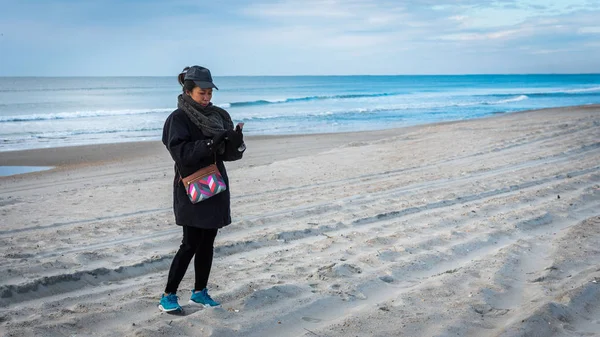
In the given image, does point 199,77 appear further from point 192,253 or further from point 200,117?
point 192,253

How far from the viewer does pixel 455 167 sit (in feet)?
31.4

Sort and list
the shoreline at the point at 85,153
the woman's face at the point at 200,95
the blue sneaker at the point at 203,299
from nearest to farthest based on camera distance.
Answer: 1. the woman's face at the point at 200,95
2. the blue sneaker at the point at 203,299
3. the shoreline at the point at 85,153

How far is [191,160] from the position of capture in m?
→ 3.41

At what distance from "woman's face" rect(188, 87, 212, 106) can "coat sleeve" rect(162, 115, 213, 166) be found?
166 mm

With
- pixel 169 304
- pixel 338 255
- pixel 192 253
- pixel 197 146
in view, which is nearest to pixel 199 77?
pixel 197 146

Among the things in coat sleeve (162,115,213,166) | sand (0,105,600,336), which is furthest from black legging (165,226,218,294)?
coat sleeve (162,115,213,166)

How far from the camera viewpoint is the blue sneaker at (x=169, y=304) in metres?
3.70

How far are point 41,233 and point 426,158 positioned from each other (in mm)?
7294

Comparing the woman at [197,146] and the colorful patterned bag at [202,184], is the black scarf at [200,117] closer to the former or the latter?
the woman at [197,146]

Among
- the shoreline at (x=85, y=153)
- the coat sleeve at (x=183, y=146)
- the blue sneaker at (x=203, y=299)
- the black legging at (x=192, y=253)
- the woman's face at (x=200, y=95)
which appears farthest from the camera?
the shoreline at (x=85, y=153)

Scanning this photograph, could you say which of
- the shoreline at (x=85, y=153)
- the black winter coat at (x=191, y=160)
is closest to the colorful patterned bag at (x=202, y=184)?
the black winter coat at (x=191, y=160)

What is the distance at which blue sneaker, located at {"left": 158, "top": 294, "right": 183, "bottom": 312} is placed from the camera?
3.70m

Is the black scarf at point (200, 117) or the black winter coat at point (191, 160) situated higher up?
the black scarf at point (200, 117)

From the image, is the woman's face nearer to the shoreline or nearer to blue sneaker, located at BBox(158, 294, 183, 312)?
blue sneaker, located at BBox(158, 294, 183, 312)
